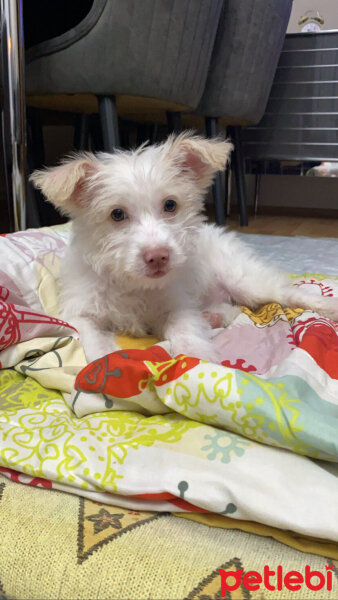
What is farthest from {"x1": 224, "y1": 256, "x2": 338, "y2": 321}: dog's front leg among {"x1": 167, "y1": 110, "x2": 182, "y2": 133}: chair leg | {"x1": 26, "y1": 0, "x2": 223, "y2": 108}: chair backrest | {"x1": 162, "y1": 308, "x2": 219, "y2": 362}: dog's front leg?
{"x1": 167, "y1": 110, "x2": 182, "y2": 133}: chair leg

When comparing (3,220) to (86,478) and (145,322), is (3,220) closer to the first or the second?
(145,322)

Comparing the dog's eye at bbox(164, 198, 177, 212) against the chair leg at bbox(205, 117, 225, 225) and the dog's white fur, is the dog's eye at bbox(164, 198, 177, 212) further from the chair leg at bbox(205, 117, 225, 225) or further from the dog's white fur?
the chair leg at bbox(205, 117, 225, 225)

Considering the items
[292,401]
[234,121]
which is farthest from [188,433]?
[234,121]

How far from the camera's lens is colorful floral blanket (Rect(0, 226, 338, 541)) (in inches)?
25.6

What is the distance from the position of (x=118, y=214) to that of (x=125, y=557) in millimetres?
759

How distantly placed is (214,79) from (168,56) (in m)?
0.97

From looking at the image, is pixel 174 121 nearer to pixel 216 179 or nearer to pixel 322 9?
pixel 216 179

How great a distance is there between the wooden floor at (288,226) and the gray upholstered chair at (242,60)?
17.0 inches

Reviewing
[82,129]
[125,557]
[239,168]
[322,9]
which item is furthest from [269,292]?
[322,9]

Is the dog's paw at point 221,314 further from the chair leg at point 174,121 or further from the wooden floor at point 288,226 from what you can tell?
the wooden floor at point 288,226

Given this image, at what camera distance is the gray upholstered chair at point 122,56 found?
73.5 inches

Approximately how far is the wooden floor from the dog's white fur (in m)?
2.10

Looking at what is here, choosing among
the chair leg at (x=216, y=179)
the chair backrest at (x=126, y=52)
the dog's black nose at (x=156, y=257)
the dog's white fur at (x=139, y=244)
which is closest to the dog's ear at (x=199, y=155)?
the dog's white fur at (x=139, y=244)

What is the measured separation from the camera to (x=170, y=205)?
1195mm
